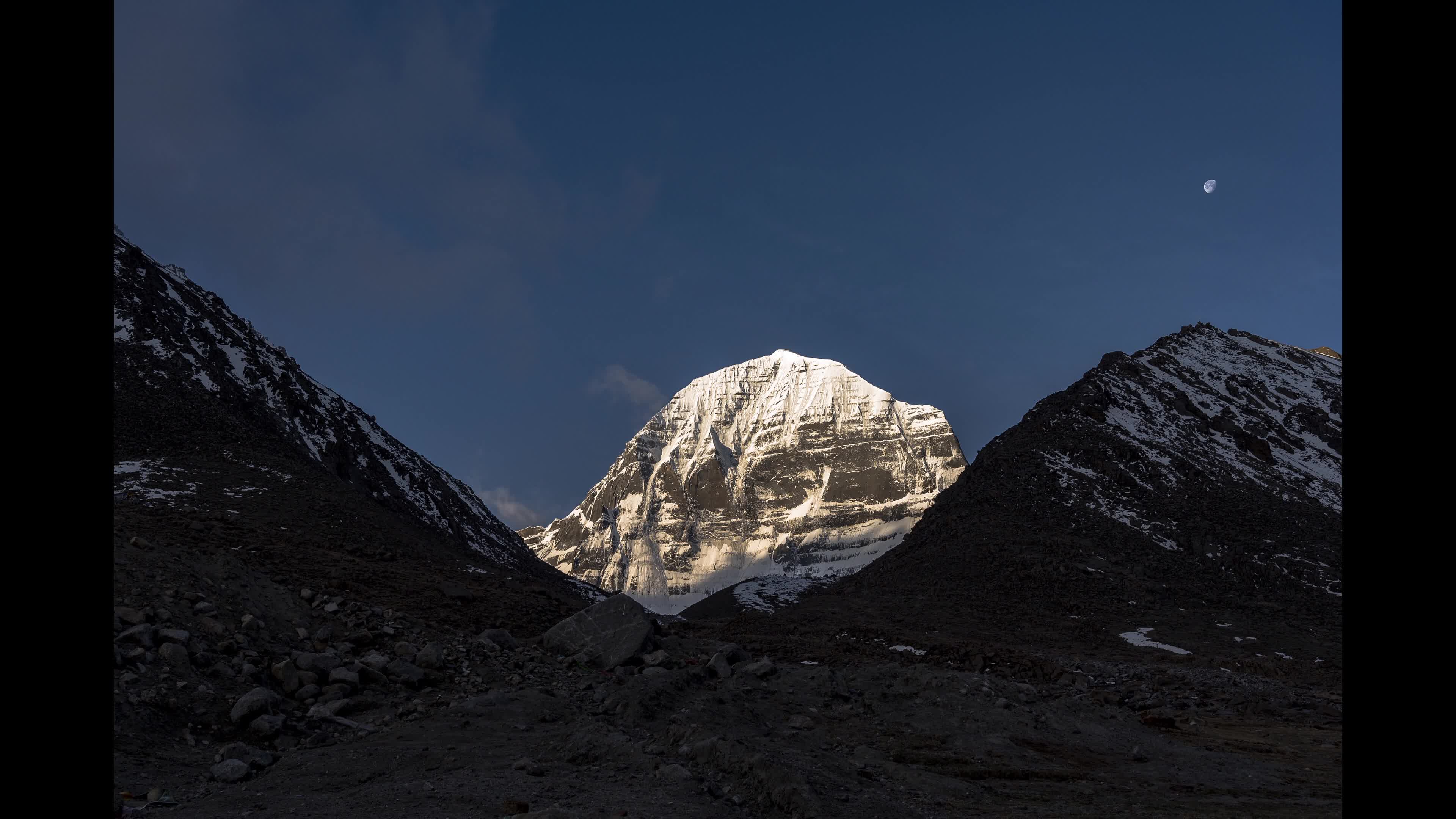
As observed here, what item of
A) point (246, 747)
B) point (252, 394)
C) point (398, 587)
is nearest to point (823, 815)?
point (246, 747)

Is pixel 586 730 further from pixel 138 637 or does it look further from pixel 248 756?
pixel 138 637

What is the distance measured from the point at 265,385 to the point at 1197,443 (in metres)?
65.8

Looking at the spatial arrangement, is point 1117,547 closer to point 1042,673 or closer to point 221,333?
point 1042,673

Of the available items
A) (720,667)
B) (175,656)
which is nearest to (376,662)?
(175,656)

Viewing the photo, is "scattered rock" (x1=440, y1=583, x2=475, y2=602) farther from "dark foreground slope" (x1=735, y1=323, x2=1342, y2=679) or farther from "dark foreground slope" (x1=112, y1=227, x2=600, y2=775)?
"dark foreground slope" (x1=735, y1=323, x2=1342, y2=679)

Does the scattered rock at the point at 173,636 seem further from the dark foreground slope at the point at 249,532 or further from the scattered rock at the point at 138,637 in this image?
the scattered rock at the point at 138,637

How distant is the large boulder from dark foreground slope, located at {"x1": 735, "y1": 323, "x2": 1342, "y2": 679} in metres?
12.7

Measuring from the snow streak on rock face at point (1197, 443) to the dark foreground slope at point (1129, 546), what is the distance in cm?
17

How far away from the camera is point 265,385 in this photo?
6278 centimetres

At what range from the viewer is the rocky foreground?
34.9 ft

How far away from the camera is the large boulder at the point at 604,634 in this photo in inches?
709

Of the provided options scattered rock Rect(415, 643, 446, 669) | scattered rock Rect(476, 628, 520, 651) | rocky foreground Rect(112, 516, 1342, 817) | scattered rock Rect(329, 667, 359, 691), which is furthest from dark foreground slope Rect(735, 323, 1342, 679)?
scattered rock Rect(329, 667, 359, 691)
